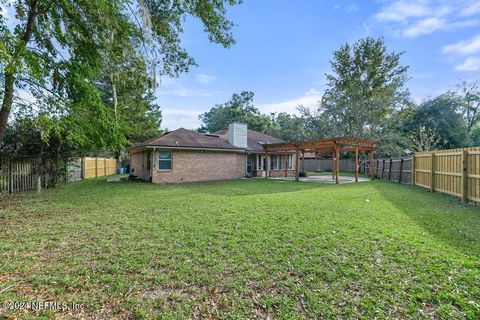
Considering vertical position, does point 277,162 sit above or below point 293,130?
below

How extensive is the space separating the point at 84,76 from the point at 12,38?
296cm

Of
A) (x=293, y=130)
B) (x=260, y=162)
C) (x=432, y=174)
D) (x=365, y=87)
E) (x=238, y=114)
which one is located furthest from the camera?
(x=238, y=114)

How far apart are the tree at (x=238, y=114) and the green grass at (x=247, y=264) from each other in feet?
110

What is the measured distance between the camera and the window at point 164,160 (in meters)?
14.6

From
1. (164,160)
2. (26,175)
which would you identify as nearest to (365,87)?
(164,160)

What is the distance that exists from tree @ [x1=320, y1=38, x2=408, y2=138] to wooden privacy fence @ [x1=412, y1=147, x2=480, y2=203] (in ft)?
53.7

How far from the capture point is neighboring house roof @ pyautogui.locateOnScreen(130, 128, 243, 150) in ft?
48.0

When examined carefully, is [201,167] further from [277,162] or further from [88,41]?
[88,41]

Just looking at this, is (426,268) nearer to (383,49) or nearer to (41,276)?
(41,276)

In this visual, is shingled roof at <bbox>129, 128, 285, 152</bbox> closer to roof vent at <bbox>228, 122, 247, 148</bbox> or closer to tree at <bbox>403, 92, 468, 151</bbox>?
roof vent at <bbox>228, 122, 247, 148</bbox>

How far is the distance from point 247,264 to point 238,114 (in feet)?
128

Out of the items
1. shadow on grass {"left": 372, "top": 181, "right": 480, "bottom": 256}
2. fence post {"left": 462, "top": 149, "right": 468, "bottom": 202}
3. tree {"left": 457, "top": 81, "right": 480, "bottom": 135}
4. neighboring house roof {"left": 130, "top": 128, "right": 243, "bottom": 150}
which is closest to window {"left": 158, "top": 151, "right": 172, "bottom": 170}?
neighboring house roof {"left": 130, "top": 128, "right": 243, "bottom": 150}

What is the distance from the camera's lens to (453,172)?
28.0 ft

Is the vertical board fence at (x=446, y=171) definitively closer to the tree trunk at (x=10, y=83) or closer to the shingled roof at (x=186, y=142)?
the shingled roof at (x=186, y=142)
